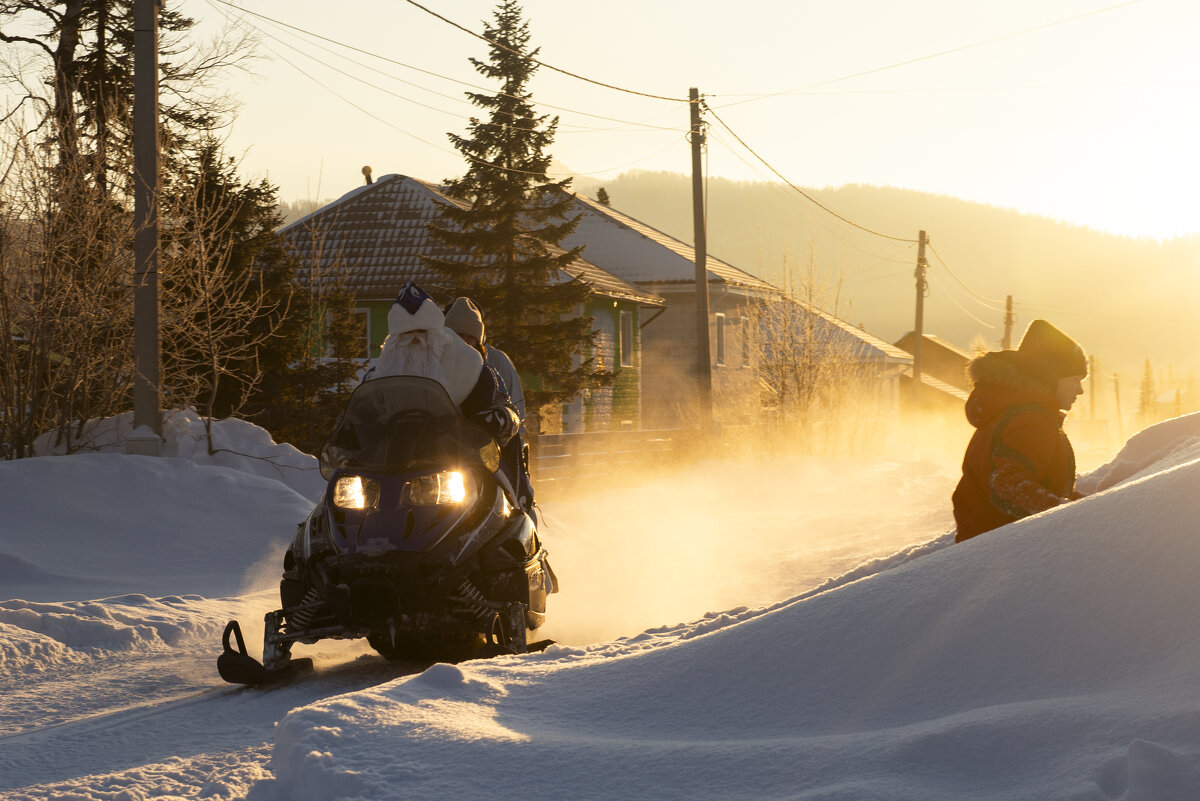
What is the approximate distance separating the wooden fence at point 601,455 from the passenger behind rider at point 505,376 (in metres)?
12.0

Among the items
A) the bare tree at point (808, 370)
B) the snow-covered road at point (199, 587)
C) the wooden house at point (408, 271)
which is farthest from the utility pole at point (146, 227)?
the wooden house at point (408, 271)

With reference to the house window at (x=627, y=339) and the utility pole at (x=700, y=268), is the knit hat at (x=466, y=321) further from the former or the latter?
the house window at (x=627, y=339)

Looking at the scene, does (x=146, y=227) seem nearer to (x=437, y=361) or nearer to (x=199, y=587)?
(x=199, y=587)

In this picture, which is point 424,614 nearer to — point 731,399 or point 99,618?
point 99,618

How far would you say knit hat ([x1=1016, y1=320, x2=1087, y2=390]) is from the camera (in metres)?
5.59

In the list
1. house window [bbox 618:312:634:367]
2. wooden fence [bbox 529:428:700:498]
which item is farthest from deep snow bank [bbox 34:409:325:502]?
house window [bbox 618:312:634:367]

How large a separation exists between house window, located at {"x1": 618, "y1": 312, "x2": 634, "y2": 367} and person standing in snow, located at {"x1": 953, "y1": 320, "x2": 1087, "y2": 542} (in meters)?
34.2

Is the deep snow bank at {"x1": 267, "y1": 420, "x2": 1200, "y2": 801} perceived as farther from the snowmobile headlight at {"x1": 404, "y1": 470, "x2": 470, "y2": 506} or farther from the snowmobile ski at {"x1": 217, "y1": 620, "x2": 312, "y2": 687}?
the snowmobile ski at {"x1": 217, "y1": 620, "x2": 312, "y2": 687}

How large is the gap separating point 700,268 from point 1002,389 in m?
21.2

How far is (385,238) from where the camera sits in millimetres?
35688

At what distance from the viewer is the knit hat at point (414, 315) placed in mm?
6188

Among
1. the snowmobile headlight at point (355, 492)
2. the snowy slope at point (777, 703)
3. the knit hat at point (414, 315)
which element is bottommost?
the snowy slope at point (777, 703)

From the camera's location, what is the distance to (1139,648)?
363cm

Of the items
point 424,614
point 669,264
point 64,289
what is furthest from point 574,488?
point 669,264
